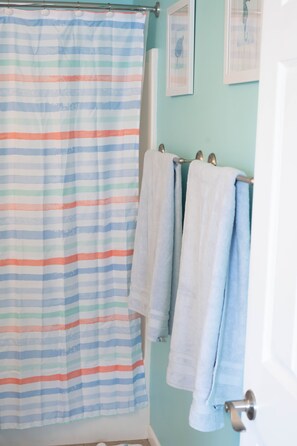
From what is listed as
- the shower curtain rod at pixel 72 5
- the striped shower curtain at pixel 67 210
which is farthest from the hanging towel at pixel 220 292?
the shower curtain rod at pixel 72 5

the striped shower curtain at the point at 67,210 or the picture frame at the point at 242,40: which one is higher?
the picture frame at the point at 242,40

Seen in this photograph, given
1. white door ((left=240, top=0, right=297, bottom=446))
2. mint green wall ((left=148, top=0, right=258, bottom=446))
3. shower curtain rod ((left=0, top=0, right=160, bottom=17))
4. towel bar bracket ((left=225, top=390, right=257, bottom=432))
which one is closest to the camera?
white door ((left=240, top=0, right=297, bottom=446))

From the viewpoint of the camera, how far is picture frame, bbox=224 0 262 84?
1.50 metres

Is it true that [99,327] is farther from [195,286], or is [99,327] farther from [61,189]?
[195,286]

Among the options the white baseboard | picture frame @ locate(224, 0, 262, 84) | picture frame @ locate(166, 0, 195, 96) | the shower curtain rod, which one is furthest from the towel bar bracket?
the shower curtain rod

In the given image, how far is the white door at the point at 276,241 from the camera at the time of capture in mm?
1032

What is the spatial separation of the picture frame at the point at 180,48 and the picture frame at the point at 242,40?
0.32 m

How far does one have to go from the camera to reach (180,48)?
212 centimetres

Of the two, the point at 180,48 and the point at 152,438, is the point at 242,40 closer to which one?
the point at 180,48

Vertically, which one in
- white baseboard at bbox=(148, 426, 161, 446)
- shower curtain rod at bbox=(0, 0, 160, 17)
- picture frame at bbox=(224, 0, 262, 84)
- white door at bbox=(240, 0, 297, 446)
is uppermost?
shower curtain rod at bbox=(0, 0, 160, 17)

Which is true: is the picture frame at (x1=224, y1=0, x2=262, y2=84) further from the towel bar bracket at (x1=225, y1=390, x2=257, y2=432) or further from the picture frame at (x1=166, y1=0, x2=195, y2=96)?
the towel bar bracket at (x1=225, y1=390, x2=257, y2=432)

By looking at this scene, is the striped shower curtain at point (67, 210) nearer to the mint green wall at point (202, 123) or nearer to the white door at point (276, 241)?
the mint green wall at point (202, 123)

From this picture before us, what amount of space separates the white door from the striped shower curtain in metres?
1.31

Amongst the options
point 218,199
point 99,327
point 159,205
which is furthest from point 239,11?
point 99,327
